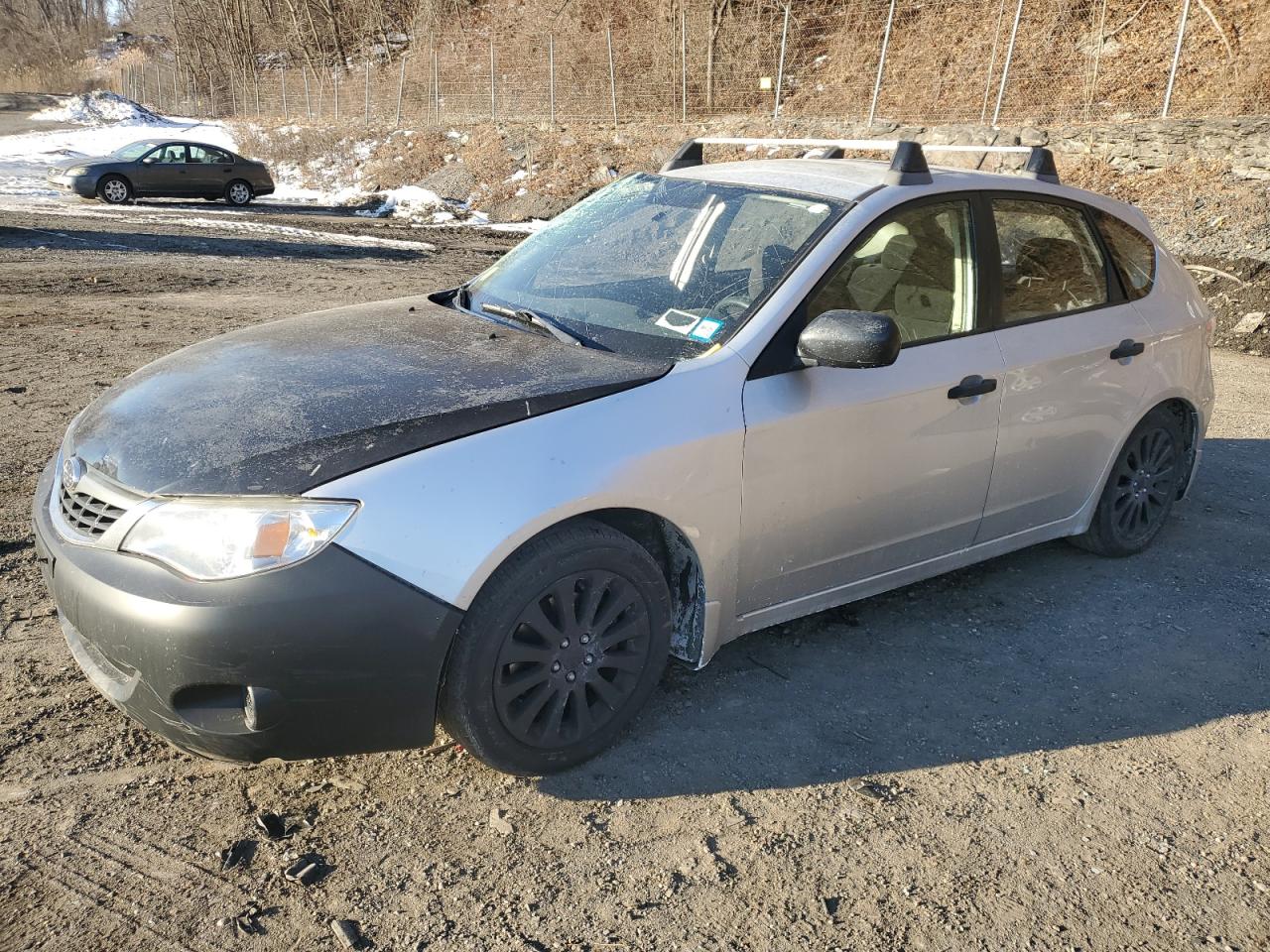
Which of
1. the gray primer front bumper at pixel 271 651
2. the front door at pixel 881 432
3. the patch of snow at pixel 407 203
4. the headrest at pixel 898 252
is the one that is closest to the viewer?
the gray primer front bumper at pixel 271 651

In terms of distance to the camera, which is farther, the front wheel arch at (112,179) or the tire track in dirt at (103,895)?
the front wheel arch at (112,179)

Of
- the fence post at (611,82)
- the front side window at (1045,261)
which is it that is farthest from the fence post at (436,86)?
the front side window at (1045,261)

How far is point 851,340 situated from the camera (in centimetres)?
339

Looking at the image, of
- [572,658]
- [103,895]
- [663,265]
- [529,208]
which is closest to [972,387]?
[663,265]

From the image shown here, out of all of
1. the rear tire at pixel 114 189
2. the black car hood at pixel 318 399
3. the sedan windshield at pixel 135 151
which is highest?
the black car hood at pixel 318 399

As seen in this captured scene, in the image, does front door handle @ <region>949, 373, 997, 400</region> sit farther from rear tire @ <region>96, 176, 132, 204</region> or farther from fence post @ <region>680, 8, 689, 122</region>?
fence post @ <region>680, 8, 689, 122</region>

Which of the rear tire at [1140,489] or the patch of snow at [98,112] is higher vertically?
the rear tire at [1140,489]

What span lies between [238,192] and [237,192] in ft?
0.11

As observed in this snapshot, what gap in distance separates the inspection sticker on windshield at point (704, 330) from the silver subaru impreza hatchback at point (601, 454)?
0.02 meters

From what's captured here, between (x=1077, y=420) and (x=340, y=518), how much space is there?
10.4ft

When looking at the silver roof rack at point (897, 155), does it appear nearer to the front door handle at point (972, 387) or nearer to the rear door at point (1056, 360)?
the rear door at point (1056, 360)

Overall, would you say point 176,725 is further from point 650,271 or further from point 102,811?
point 650,271

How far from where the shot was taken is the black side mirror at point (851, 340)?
133 inches

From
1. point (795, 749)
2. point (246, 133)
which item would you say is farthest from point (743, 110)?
point (795, 749)
